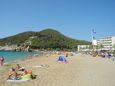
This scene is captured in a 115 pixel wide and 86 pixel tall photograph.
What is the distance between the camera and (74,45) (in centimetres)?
18312

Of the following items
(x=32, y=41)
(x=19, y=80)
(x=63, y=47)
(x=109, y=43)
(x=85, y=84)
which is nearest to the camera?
(x=85, y=84)

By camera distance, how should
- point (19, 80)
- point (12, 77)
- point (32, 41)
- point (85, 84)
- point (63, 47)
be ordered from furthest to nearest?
point (32, 41) → point (63, 47) → point (12, 77) → point (19, 80) → point (85, 84)

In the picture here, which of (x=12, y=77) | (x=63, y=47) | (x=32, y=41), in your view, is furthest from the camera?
(x=32, y=41)

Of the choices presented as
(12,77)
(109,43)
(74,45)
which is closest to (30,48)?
(74,45)

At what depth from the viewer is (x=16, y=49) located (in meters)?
184

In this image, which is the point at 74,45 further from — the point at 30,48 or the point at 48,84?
the point at 48,84

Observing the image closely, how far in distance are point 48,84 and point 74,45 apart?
17089 centimetres

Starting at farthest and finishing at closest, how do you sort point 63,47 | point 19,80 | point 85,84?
point 63,47
point 19,80
point 85,84

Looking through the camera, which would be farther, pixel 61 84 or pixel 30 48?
pixel 30 48

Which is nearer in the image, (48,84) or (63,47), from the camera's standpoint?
(48,84)

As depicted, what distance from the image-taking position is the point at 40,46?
7254 inches

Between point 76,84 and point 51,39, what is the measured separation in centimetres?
18487

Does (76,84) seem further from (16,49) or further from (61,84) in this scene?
(16,49)

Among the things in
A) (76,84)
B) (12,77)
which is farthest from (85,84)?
(12,77)
